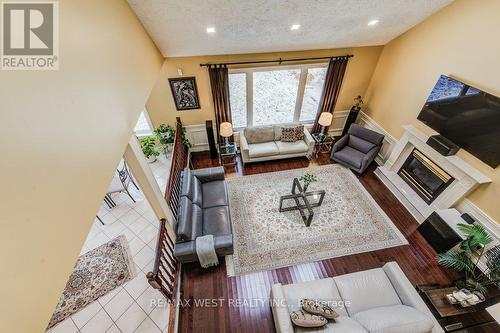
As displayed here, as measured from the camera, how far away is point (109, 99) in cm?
162

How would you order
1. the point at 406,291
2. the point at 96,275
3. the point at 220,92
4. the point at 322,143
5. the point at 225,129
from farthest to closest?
1. the point at 322,143
2. the point at 225,129
3. the point at 220,92
4. the point at 96,275
5. the point at 406,291

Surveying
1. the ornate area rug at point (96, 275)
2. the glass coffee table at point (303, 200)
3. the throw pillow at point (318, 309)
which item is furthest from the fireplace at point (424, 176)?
the ornate area rug at point (96, 275)

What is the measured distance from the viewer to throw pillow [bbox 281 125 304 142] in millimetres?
4922

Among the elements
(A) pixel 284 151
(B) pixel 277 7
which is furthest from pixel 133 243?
(B) pixel 277 7

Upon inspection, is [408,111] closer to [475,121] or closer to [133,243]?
[475,121]

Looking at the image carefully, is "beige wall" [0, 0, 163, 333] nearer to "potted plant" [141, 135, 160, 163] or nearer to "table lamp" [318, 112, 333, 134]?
"potted plant" [141, 135, 160, 163]

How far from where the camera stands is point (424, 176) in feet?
12.6

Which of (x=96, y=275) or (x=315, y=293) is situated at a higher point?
(x=315, y=293)

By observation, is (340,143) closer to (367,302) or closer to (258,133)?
(258,133)

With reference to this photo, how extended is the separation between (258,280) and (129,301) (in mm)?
1804

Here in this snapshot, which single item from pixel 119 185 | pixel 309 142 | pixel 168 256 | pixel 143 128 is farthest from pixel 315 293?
pixel 143 128

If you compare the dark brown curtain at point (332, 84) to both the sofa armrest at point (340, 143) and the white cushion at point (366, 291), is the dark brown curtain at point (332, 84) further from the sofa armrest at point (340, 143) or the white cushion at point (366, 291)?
the white cushion at point (366, 291)

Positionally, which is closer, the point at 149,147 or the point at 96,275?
the point at 96,275

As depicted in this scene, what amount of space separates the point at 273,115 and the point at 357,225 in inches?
123
